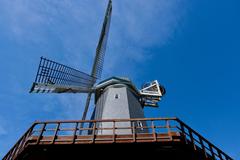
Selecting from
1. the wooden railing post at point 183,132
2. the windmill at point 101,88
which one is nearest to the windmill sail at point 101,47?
the windmill at point 101,88

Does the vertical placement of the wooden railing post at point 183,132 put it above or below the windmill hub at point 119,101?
below

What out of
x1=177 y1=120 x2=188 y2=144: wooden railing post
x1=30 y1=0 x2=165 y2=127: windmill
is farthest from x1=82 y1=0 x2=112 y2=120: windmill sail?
x1=177 y1=120 x2=188 y2=144: wooden railing post

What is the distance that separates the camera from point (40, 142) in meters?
8.09

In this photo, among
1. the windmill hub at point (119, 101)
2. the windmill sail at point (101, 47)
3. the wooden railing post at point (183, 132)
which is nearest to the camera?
the wooden railing post at point (183, 132)

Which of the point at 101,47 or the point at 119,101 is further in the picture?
the point at 101,47

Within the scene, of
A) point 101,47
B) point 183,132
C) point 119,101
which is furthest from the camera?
point 101,47

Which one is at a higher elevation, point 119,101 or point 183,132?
point 119,101

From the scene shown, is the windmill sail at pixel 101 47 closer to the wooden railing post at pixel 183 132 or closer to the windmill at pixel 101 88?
the windmill at pixel 101 88

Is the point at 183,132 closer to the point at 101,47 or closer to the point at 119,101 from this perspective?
the point at 119,101

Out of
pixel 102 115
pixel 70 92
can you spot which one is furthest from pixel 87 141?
pixel 70 92

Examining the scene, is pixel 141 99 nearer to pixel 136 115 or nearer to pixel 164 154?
pixel 136 115

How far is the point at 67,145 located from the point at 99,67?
12.0m

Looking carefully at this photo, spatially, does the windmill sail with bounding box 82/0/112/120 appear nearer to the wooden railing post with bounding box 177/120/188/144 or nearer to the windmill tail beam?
the windmill tail beam

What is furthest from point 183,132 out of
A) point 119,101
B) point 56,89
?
point 56,89
